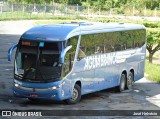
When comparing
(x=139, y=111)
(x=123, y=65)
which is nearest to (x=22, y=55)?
(x=139, y=111)

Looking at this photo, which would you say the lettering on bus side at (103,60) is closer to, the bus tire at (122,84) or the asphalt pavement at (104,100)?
the bus tire at (122,84)

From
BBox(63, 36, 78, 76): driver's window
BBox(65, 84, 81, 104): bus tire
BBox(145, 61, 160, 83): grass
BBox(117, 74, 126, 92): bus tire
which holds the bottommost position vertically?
BBox(145, 61, 160, 83): grass

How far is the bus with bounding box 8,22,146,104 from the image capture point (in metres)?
15.4

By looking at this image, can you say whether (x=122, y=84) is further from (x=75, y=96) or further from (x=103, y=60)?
(x=75, y=96)

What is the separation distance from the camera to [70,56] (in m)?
15.9

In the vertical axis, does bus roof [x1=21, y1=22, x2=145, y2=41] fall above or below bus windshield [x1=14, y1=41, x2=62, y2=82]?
above

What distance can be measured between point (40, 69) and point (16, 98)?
229 cm

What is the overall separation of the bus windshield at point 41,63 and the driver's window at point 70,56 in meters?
0.31

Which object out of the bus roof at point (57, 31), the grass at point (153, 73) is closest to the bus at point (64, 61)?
the bus roof at point (57, 31)

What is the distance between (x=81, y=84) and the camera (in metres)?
16.8

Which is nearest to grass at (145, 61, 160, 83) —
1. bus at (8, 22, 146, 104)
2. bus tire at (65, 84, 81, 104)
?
bus at (8, 22, 146, 104)

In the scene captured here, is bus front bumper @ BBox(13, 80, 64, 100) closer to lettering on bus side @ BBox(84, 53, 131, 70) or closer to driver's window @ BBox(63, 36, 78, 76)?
driver's window @ BBox(63, 36, 78, 76)

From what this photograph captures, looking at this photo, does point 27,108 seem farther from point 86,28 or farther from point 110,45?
point 110,45

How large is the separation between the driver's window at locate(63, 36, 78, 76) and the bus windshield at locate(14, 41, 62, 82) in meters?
0.31
